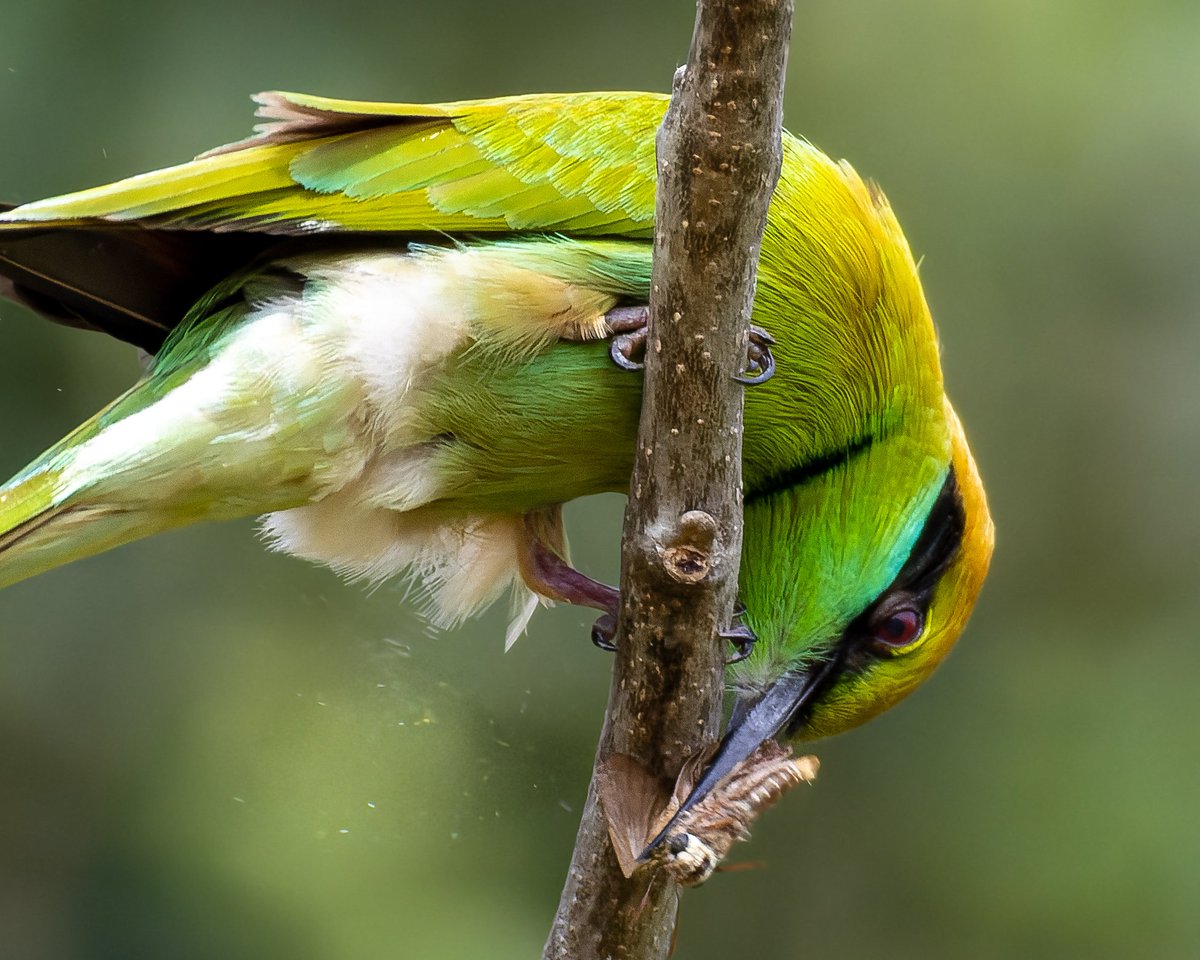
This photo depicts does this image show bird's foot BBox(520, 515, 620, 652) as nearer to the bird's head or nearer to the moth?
the bird's head

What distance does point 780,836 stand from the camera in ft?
16.4

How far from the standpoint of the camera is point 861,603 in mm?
2746

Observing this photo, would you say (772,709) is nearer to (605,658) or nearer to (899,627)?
(899,627)

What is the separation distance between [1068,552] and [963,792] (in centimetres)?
96

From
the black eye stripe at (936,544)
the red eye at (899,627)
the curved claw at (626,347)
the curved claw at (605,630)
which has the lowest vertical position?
the curved claw at (605,630)

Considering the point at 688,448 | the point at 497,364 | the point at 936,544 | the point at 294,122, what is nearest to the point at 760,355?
the point at 688,448

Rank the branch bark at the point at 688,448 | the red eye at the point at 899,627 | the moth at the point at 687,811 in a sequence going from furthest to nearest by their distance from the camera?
the red eye at the point at 899,627, the moth at the point at 687,811, the branch bark at the point at 688,448

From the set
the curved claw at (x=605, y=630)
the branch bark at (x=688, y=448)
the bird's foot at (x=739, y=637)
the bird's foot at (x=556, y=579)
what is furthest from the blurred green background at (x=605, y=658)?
the branch bark at (x=688, y=448)

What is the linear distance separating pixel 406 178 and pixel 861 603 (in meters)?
1.19

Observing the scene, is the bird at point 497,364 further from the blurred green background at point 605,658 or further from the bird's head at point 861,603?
the blurred green background at point 605,658

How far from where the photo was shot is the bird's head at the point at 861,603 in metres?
2.75

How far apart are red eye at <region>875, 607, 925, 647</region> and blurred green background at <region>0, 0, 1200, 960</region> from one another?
1571mm

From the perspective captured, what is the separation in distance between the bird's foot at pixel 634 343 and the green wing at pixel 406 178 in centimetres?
18

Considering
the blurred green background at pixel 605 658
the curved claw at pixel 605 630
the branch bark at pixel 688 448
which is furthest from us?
the blurred green background at pixel 605 658
